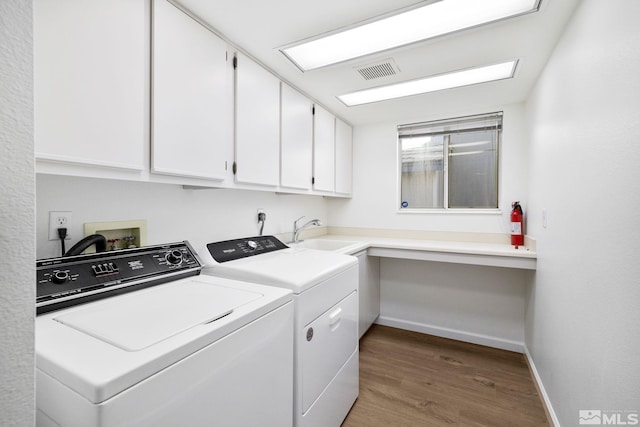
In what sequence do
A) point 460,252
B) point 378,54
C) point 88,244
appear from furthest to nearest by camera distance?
point 460,252 < point 378,54 < point 88,244

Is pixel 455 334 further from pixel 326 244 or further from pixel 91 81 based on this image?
pixel 91 81

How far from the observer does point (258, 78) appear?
1741 millimetres

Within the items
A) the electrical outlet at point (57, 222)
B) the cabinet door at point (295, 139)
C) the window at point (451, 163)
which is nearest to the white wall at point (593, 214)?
the window at point (451, 163)

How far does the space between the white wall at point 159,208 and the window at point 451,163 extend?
1486 mm

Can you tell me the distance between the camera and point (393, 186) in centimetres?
301

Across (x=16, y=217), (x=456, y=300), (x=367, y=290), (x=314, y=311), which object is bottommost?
(x=456, y=300)

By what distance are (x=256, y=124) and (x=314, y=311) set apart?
1156 millimetres

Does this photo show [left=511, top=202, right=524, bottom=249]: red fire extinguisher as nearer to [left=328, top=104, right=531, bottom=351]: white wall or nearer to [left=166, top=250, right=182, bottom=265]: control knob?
[left=328, top=104, right=531, bottom=351]: white wall

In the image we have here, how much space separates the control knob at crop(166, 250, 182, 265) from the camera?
4.21 ft

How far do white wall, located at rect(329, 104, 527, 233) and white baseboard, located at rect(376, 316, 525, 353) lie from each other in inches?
38.3

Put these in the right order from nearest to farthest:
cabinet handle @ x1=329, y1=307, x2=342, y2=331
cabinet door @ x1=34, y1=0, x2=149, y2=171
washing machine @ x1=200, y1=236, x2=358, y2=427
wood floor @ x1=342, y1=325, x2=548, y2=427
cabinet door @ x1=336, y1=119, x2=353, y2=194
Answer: cabinet door @ x1=34, y1=0, x2=149, y2=171 < washing machine @ x1=200, y1=236, x2=358, y2=427 < cabinet handle @ x1=329, y1=307, x2=342, y2=331 < wood floor @ x1=342, y1=325, x2=548, y2=427 < cabinet door @ x1=336, y1=119, x2=353, y2=194

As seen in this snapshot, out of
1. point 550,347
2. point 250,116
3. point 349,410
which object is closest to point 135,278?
point 250,116

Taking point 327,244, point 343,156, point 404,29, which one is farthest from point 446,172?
A: point 404,29

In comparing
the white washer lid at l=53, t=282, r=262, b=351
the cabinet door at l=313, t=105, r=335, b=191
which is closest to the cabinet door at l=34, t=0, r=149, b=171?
the white washer lid at l=53, t=282, r=262, b=351
